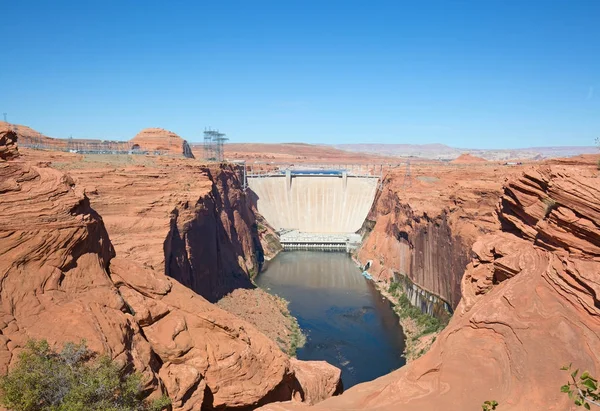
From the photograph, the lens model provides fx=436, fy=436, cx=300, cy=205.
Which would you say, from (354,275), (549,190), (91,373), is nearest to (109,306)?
(91,373)

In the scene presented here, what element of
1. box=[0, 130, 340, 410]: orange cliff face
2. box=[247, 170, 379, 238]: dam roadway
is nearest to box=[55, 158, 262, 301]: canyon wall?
box=[0, 130, 340, 410]: orange cliff face

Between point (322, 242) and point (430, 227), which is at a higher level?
point (430, 227)

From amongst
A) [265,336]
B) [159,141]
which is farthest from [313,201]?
[265,336]

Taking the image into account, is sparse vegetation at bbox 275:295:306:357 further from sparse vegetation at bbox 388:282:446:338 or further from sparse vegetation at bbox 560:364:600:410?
sparse vegetation at bbox 560:364:600:410

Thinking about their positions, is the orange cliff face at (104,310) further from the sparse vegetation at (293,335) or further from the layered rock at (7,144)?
the sparse vegetation at (293,335)

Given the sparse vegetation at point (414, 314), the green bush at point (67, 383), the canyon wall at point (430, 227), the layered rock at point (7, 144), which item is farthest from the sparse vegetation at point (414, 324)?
the layered rock at point (7, 144)

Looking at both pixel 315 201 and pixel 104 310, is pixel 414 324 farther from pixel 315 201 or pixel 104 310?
pixel 315 201

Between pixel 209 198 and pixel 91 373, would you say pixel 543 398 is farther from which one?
pixel 209 198
